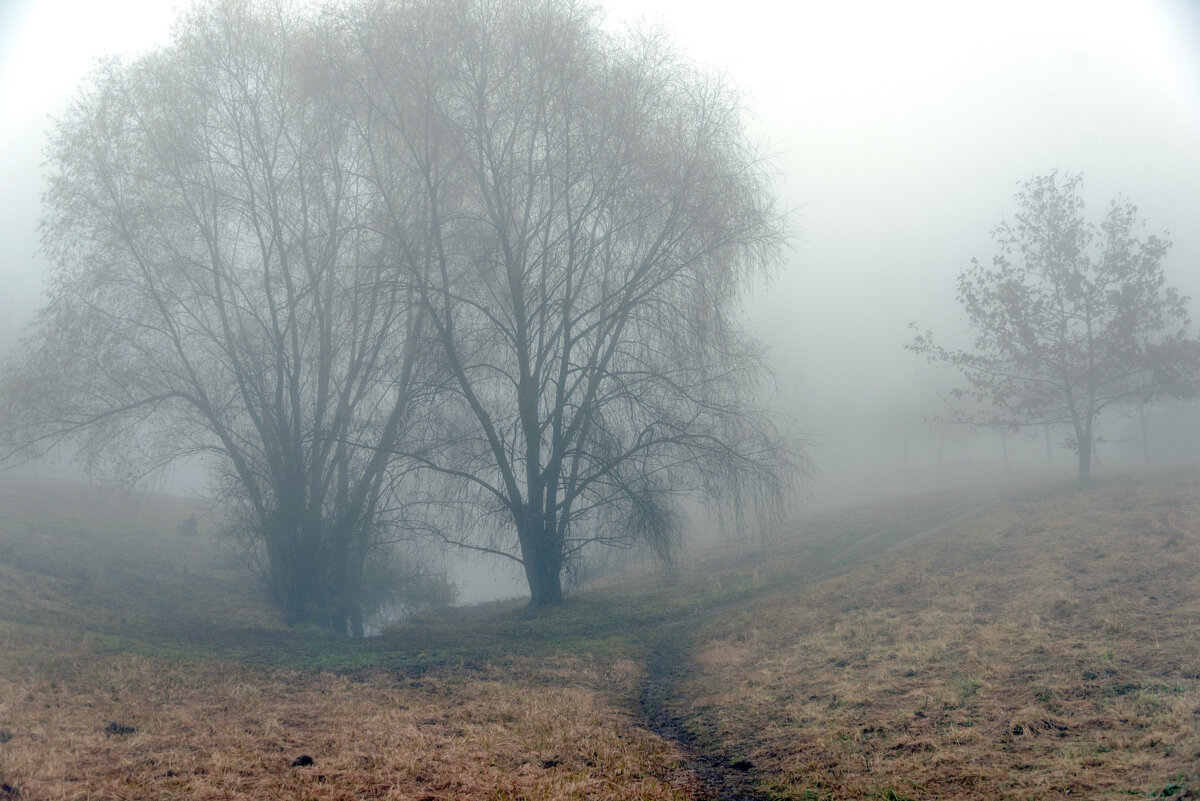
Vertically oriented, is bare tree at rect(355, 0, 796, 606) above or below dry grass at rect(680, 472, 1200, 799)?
above

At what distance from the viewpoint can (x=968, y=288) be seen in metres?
21.5

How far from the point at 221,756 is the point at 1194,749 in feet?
21.5

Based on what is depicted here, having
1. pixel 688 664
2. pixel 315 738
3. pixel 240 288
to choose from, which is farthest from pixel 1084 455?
pixel 240 288

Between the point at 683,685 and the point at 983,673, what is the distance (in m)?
3.37

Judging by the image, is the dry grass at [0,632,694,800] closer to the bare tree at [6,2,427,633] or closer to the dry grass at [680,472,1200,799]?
the dry grass at [680,472,1200,799]

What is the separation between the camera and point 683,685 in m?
8.92

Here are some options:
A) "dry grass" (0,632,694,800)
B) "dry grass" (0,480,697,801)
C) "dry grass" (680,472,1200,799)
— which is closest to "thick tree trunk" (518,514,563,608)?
"dry grass" (0,480,697,801)

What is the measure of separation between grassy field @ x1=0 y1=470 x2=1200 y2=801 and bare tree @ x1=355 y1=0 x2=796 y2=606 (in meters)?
2.59

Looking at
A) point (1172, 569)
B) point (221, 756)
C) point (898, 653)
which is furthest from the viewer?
point (1172, 569)

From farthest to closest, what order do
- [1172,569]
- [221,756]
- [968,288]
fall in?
[968,288] → [1172,569] → [221,756]

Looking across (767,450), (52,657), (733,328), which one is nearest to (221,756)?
(52,657)

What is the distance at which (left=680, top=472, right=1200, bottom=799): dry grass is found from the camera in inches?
191

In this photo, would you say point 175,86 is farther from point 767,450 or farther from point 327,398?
point 767,450

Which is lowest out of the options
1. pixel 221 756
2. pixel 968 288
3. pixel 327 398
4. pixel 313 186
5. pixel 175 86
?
pixel 221 756
